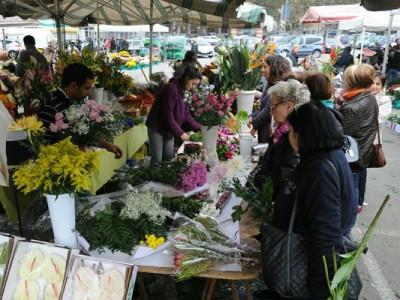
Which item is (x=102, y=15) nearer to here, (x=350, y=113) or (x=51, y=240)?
(x=350, y=113)

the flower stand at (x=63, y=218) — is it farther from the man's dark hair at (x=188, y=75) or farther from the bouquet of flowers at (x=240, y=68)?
the bouquet of flowers at (x=240, y=68)

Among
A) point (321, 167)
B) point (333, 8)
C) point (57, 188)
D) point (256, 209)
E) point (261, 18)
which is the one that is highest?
point (333, 8)

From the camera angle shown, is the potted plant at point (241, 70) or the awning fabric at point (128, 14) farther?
the awning fabric at point (128, 14)

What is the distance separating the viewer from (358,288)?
62.7 inches

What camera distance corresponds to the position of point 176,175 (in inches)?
99.3

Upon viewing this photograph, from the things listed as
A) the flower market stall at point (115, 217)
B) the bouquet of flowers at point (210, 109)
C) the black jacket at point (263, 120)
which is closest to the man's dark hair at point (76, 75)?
the flower market stall at point (115, 217)

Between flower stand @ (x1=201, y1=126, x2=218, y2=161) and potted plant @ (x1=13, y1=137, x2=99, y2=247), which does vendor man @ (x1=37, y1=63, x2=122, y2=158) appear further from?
potted plant @ (x1=13, y1=137, x2=99, y2=247)

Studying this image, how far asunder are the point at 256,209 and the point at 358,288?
658 millimetres

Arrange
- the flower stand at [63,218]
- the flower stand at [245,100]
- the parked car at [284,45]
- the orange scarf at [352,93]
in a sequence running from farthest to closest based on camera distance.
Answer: the parked car at [284,45] → the flower stand at [245,100] → the orange scarf at [352,93] → the flower stand at [63,218]

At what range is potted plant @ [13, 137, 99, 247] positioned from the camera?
5.45 ft

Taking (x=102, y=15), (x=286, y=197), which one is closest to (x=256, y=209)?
(x=286, y=197)

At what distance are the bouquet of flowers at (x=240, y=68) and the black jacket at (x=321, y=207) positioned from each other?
279 cm

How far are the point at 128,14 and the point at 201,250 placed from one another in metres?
8.57

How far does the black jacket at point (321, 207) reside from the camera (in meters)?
1.51
